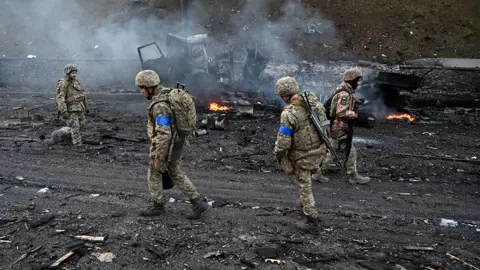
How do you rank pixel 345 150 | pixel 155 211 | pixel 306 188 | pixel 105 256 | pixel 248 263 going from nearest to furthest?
pixel 248 263 → pixel 105 256 → pixel 306 188 → pixel 155 211 → pixel 345 150

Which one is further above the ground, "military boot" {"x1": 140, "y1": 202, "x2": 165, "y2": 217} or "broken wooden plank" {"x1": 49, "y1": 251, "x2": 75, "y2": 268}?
"military boot" {"x1": 140, "y1": 202, "x2": 165, "y2": 217}

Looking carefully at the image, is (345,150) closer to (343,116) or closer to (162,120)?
(343,116)

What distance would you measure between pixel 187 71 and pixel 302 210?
26.4ft

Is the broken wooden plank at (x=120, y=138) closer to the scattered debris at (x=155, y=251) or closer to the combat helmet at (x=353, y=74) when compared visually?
the scattered debris at (x=155, y=251)

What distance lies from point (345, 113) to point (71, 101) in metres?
5.81

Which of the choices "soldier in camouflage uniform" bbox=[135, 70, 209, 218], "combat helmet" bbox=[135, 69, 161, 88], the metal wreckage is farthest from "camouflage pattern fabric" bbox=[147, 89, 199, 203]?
the metal wreckage

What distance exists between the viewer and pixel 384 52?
63.2 ft

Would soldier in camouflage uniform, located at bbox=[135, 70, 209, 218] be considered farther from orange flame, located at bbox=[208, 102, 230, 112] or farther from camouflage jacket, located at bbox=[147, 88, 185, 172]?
orange flame, located at bbox=[208, 102, 230, 112]

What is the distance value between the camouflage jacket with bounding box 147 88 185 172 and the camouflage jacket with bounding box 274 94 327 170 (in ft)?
4.36

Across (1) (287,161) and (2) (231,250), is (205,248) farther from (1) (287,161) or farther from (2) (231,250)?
(1) (287,161)

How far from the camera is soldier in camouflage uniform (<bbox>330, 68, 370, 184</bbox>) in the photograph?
6.43m

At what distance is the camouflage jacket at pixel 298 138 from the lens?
491cm

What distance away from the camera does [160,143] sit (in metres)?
4.95

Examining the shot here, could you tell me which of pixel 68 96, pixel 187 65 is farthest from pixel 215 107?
pixel 68 96
